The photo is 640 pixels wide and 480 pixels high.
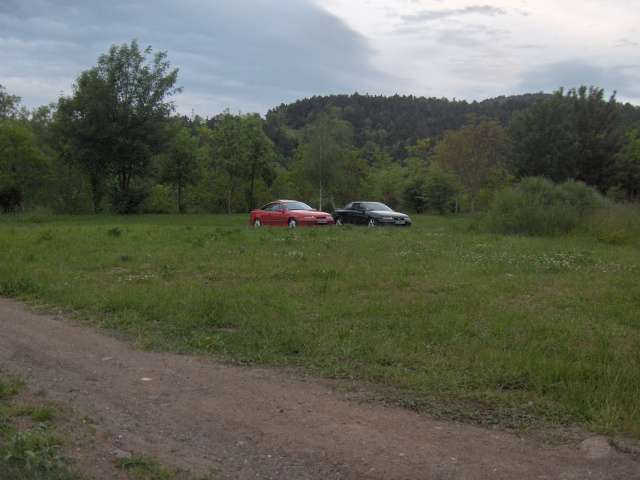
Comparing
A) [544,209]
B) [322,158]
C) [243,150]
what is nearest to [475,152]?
[322,158]

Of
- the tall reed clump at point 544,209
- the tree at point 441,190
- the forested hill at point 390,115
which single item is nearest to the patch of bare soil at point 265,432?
the tall reed clump at point 544,209

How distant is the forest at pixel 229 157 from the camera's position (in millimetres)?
40344

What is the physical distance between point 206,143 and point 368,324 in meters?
53.6

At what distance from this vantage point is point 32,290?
9.75 m

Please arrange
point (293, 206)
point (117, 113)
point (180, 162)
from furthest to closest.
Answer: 1. point (180, 162)
2. point (117, 113)
3. point (293, 206)

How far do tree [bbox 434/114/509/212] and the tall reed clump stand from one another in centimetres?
2542

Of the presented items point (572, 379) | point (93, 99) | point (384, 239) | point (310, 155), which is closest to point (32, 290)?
point (572, 379)

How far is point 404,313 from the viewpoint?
779 centimetres

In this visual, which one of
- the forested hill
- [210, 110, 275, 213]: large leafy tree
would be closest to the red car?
[210, 110, 275, 213]: large leafy tree

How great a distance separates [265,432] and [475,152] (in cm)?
4778

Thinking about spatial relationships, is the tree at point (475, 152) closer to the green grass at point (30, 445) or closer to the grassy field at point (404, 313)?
the grassy field at point (404, 313)

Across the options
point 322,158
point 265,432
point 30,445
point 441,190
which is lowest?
point 265,432

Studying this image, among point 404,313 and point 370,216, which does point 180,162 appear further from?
point 404,313

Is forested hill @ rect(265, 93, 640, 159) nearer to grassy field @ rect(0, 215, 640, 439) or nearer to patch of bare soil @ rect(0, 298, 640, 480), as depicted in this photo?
grassy field @ rect(0, 215, 640, 439)
